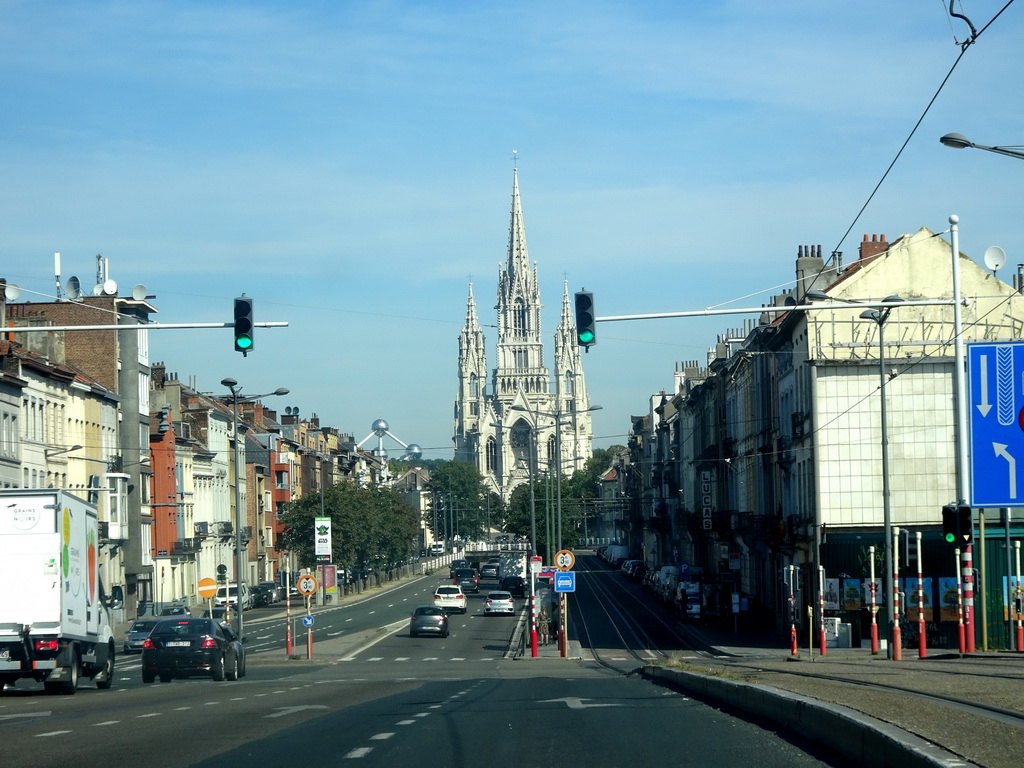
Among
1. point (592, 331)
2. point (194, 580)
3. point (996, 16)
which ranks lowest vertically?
point (194, 580)

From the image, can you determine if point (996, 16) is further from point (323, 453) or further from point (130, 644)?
point (323, 453)

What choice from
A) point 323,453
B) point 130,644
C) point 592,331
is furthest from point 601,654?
point 323,453

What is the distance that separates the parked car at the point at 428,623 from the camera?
59.2 metres

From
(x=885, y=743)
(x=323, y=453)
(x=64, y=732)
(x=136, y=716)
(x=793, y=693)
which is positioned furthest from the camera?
(x=323, y=453)

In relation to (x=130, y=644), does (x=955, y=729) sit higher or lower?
higher

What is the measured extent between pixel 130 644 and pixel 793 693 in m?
41.5

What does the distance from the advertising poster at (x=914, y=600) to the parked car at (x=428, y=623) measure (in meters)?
20.8

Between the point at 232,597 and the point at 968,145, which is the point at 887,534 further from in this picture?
the point at 232,597

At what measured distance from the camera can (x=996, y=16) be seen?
60.9ft

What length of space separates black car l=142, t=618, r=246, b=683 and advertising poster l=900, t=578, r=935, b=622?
2325 centimetres

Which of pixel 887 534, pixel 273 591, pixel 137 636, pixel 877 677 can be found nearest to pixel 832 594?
pixel 887 534

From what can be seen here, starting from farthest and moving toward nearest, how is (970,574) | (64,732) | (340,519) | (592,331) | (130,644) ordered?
(340,519)
(130,644)
(970,574)
(592,331)
(64,732)

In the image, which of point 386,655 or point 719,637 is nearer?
point 386,655

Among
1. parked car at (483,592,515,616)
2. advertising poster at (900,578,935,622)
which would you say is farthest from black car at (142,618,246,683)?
→ parked car at (483,592,515,616)
